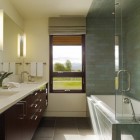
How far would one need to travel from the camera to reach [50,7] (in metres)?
4.11

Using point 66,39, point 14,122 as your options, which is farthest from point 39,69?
point 14,122

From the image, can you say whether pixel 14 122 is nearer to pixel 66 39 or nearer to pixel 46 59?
pixel 46 59

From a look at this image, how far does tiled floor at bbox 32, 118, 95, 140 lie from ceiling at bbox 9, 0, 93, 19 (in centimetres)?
231

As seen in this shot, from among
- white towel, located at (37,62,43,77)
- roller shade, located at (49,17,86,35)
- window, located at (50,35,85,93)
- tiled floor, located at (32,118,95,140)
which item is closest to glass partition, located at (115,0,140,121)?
tiled floor, located at (32,118,95,140)

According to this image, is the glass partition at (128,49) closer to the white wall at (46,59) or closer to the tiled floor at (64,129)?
the tiled floor at (64,129)

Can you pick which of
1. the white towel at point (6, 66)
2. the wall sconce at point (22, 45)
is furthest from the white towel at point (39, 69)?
the white towel at point (6, 66)

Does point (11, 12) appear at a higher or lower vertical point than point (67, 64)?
higher

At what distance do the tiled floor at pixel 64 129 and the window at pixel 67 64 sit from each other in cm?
72

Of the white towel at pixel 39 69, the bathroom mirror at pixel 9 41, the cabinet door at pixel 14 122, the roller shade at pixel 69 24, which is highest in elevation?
the roller shade at pixel 69 24

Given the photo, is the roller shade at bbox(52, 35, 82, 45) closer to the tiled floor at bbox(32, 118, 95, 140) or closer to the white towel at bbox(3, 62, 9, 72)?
the white towel at bbox(3, 62, 9, 72)

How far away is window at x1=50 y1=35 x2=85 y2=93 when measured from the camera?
4953 millimetres

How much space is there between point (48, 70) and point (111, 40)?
1609 millimetres

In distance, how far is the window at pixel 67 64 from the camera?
4953 millimetres

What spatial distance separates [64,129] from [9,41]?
1.91 m
